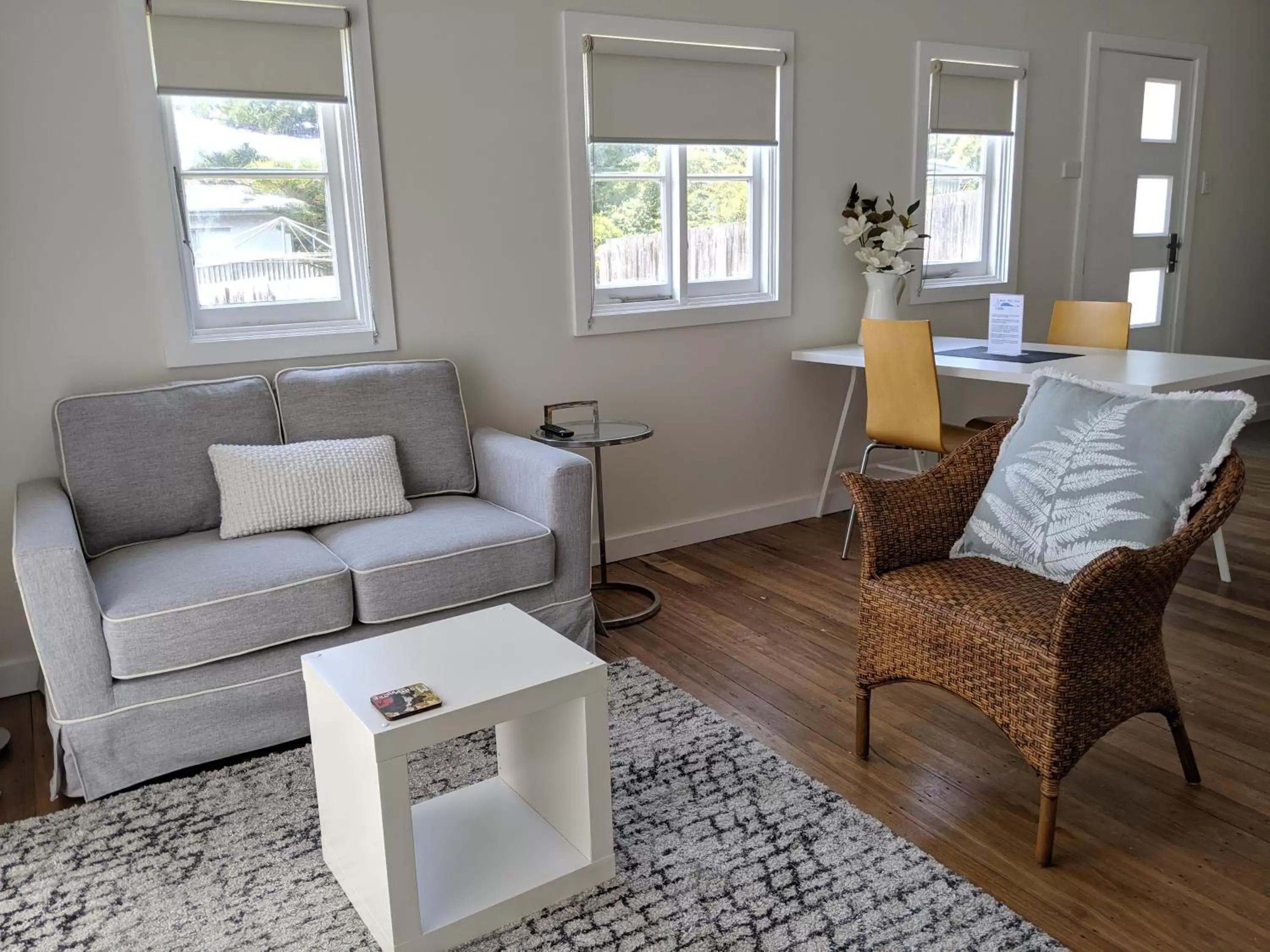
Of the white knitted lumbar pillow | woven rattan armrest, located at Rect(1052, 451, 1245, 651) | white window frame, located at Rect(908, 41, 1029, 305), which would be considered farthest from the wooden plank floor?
white window frame, located at Rect(908, 41, 1029, 305)

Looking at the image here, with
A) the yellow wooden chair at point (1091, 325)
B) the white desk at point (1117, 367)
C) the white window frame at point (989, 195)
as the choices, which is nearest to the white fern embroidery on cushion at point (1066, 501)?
the white desk at point (1117, 367)

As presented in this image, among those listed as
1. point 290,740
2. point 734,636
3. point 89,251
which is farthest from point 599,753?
point 89,251

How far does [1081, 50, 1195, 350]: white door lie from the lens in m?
5.00

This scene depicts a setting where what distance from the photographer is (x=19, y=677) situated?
2.90 meters

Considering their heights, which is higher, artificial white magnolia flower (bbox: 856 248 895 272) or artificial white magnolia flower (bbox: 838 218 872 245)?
artificial white magnolia flower (bbox: 838 218 872 245)

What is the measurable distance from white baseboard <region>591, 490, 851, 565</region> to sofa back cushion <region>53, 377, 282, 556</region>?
1.38 m

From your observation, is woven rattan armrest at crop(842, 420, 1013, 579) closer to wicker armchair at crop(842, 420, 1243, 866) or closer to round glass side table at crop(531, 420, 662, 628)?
wicker armchair at crop(842, 420, 1243, 866)

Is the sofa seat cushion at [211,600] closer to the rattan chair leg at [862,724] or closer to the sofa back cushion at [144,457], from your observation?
the sofa back cushion at [144,457]

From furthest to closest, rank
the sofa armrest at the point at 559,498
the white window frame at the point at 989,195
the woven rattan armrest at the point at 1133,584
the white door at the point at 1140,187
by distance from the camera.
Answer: the white door at the point at 1140,187, the white window frame at the point at 989,195, the sofa armrest at the point at 559,498, the woven rattan armrest at the point at 1133,584

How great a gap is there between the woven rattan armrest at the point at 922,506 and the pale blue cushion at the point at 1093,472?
6 centimetres

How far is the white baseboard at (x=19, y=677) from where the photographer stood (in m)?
2.88

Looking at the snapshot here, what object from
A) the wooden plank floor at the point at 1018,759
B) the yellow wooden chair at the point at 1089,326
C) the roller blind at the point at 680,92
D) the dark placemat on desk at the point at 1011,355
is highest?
the roller blind at the point at 680,92

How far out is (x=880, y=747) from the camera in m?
2.42

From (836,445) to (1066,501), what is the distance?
2.04 metres
